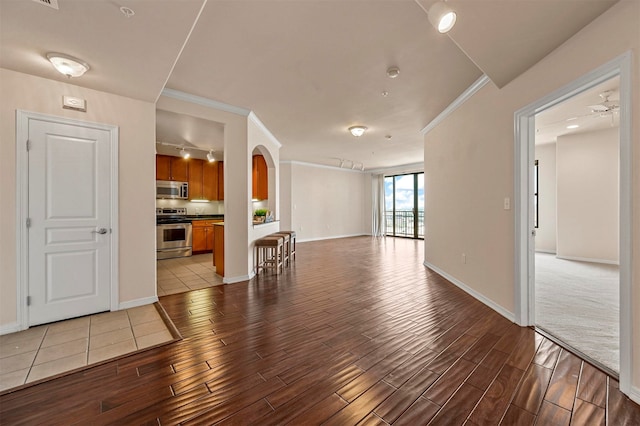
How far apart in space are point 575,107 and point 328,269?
4788mm

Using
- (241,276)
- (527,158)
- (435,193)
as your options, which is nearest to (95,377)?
(241,276)

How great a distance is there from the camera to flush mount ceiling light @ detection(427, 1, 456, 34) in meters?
1.55

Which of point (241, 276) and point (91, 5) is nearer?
point (91, 5)

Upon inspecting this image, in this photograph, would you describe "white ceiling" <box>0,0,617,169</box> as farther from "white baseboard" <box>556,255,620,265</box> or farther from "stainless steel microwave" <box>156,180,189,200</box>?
"white baseboard" <box>556,255,620,265</box>

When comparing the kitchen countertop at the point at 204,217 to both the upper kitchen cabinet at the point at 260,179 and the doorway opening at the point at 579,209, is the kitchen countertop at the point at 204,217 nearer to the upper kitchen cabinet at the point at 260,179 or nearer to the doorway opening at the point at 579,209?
the upper kitchen cabinet at the point at 260,179

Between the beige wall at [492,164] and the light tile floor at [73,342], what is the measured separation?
11.4 feet

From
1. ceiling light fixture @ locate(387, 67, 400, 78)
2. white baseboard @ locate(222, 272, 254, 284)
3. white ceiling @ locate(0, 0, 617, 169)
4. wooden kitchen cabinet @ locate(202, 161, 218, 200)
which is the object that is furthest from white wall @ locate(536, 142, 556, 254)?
wooden kitchen cabinet @ locate(202, 161, 218, 200)

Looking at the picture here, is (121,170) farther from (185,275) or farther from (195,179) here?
(195,179)

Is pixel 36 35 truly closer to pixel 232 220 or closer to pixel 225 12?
pixel 225 12

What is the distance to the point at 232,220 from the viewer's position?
4051 millimetres

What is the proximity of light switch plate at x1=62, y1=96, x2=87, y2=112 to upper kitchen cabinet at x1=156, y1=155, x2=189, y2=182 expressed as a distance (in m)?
4.04

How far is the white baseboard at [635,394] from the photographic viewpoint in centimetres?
152

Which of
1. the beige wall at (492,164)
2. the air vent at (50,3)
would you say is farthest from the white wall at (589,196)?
the air vent at (50,3)

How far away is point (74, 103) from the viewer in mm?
2707
